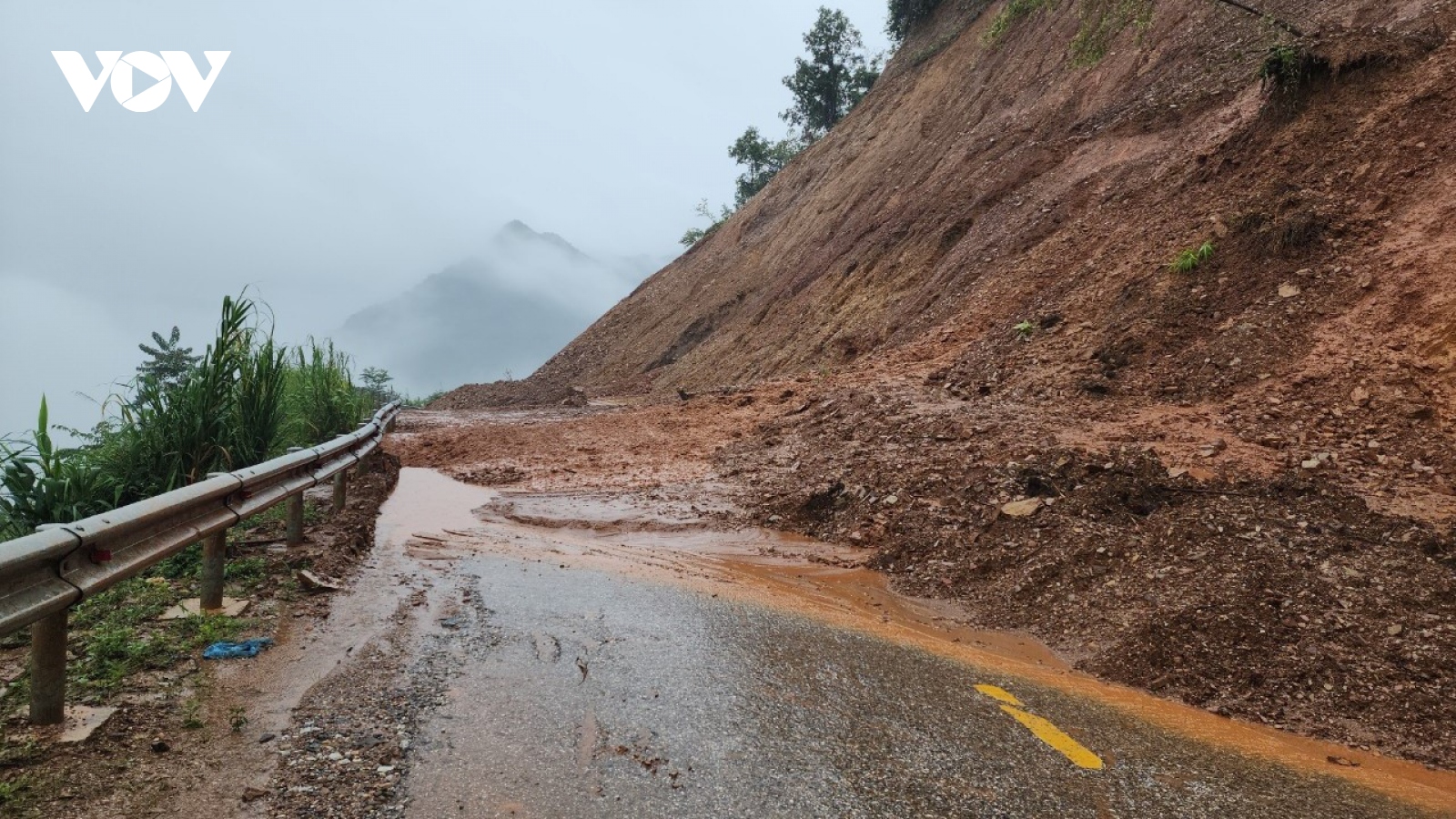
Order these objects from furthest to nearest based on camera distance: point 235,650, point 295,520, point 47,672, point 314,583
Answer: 1. point 295,520
2. point 314,583
3. point 235,650
4. point 47,672

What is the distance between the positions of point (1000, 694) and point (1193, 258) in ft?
26.2

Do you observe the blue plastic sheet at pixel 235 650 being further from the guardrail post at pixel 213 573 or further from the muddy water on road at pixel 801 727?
the muddy water on road at pixel 801 727

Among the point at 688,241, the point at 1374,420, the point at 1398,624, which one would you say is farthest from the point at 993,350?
the point at 688,241

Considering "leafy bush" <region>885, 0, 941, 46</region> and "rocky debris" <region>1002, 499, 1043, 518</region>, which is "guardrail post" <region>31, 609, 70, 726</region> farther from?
"leafy bush" <region>885, 0, 941, 46</region>

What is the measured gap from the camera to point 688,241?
60125 mm

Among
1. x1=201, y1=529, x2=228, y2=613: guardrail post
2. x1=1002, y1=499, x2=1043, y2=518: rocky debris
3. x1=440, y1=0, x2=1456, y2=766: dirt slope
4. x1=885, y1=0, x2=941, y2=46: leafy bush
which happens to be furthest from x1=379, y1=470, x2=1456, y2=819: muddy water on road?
x1=885, y1=0, x2=941, y2=46: leafy bush

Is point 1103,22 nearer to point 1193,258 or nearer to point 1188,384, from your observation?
point 1193,258

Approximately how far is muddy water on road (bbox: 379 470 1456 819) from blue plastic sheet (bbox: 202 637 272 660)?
1000 millimetres

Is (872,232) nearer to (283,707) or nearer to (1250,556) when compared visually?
(1250,556)

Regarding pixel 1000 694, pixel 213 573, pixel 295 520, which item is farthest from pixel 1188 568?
pixel 295 520

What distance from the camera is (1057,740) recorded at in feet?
11.7

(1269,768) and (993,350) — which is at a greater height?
(993,350)

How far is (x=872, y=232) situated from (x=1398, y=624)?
1763 cm

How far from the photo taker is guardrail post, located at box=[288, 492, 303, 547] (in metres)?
5.58
